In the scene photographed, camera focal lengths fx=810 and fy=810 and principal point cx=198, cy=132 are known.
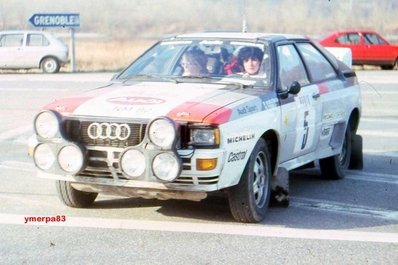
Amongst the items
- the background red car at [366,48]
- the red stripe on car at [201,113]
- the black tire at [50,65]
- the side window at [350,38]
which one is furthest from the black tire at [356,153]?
the side window at [350,38]

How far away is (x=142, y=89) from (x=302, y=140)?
66.1 inches

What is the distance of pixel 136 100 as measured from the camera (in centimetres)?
643

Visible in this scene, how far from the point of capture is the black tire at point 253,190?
21.0 ft

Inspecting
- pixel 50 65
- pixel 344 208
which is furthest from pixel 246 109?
pixel 50 65

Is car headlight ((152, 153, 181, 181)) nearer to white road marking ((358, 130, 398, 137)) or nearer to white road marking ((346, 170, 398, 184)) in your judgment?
white road marking ((346, 170, 398, 184))

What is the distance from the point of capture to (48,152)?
21.0 feet

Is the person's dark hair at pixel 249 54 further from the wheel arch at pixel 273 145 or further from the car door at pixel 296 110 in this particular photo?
the wheel arch at pixel 273 145

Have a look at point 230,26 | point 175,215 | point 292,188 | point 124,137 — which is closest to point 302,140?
point 292,188

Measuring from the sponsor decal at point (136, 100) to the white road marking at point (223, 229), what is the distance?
978 mm

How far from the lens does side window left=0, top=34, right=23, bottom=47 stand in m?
28.4

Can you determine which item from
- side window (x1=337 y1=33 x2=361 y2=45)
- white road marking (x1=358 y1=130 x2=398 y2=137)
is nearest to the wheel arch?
white road marking (x1=358 y1=130 x2=398 y2=137)

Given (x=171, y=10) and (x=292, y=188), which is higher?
(x=171, y=10)

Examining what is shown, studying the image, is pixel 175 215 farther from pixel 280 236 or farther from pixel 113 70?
pixel 113 70

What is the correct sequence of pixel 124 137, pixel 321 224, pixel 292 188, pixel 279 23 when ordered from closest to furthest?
pixel 124 137 → pixel 321 224 → pixel 292 188 → pixel 279 23
